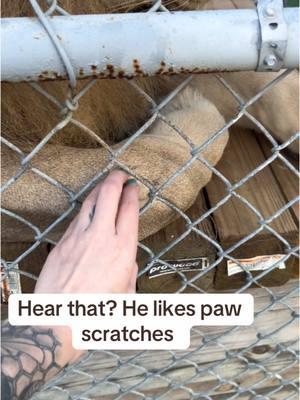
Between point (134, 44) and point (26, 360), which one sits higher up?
point (134, 44)

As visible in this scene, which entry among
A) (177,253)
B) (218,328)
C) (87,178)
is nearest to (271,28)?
(87,178)

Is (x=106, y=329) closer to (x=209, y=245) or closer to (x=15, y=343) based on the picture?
(x=15, y=343)

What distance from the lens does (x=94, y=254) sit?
848 millimetres

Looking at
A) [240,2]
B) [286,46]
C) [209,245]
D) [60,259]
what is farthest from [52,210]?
[240,2]

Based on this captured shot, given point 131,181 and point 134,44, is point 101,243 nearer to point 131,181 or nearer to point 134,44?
point 131,181

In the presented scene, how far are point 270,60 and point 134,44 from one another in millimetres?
143

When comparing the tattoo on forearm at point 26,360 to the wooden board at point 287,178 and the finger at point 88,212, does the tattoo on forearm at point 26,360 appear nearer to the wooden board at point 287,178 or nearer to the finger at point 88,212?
the finger at point 88,212

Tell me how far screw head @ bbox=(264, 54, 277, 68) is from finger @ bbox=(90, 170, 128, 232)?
0.28 metres

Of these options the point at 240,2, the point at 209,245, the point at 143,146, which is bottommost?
the point at 209,245

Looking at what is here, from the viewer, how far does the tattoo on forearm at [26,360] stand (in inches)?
31.7

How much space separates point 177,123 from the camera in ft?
3.91

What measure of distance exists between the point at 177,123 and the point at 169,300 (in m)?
0.36

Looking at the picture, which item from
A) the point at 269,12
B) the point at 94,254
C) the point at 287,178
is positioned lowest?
the point at 94,254

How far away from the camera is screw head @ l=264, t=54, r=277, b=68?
0.64 metres
